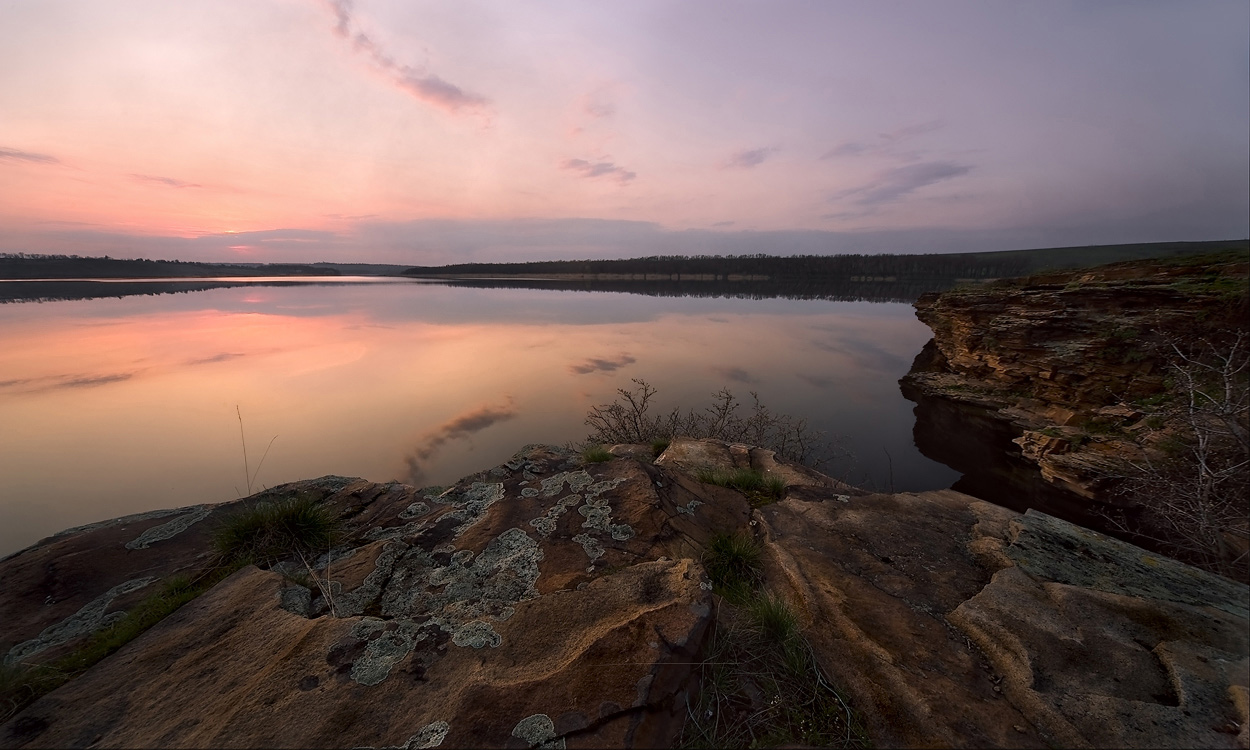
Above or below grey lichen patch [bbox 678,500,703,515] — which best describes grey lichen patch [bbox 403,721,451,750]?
above

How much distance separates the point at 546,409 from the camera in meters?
13.4

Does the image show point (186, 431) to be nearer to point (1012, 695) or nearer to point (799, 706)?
point (799, 706)

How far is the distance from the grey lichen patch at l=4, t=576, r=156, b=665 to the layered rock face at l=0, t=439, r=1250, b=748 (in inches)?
0.9

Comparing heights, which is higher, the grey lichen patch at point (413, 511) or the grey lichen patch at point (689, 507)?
the grey lichen patch at point (413, 511)

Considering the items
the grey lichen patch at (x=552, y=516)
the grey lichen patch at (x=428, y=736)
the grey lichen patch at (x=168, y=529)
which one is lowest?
the grey lichen patch at (x=168, y=529)

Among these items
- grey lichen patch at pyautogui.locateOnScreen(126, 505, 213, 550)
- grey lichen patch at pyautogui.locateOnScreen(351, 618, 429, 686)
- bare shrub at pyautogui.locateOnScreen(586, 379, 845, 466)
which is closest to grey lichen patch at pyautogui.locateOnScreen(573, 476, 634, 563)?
grey lichen patch at pyautogui.locateOnScreen(351, 618, 429, 686)

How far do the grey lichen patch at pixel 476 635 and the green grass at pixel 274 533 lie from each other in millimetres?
1919

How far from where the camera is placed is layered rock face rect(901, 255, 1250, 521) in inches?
350

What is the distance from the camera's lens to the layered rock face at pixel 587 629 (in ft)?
6.58

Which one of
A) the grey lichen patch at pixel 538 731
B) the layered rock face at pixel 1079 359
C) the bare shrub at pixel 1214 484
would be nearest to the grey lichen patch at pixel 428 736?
the grey lichen patch at pixel 538 731

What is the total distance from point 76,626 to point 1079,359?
18840mm

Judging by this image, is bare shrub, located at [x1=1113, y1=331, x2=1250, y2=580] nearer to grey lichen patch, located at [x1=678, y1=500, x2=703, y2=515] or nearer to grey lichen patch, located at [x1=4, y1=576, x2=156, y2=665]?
A: grey lichen patch, located at [x1=678, y1=500, x2=703, y2=515]

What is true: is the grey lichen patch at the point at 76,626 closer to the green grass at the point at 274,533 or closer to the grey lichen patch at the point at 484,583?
the green grass at the point at 274,533

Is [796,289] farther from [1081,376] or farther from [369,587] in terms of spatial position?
[369,587]
